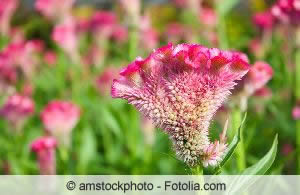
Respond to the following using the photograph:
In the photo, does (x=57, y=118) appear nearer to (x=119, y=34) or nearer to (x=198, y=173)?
(x=198, y=173)

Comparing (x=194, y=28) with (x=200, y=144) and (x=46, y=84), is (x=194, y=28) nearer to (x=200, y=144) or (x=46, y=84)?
(x=46, y=84)

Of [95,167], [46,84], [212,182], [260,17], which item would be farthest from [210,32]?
[212,182]

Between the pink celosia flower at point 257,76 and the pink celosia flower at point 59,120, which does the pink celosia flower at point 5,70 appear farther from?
the pink celosia flower at point 257,76

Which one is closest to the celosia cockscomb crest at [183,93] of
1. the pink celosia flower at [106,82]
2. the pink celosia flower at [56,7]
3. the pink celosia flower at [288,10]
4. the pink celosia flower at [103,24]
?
the pink celosia flower at [288,10]

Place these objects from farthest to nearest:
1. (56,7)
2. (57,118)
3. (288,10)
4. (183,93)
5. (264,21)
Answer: (56,7), (264,21), (57,118), (288,10), (183,93)

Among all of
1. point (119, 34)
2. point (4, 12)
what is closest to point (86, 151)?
point (4, 12)

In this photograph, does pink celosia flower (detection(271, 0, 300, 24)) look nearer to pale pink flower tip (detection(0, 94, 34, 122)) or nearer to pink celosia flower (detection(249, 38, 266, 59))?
pale pink flower tip (detection(0, 94, 34, 122))

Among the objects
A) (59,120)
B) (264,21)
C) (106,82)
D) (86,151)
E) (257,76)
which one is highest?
(264,21)

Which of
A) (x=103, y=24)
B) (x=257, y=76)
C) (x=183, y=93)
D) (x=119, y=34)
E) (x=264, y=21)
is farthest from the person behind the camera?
(x=119, y=34)
